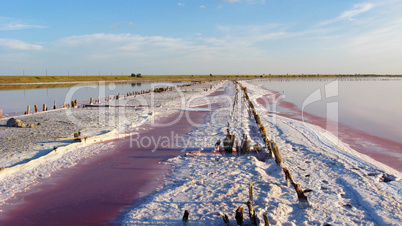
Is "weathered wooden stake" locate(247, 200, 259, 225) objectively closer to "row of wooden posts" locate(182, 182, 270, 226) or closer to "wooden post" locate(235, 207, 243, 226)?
"row of wooden posts" locate(182, 182, 270, 226)

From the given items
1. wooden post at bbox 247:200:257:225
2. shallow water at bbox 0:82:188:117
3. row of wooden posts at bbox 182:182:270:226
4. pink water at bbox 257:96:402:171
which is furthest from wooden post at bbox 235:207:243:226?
shallow water at bbox 0:82:188:117

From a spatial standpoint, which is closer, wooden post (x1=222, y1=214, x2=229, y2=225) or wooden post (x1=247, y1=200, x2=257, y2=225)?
wooden post (x1=247, y1=200, x2=257, y2=225)

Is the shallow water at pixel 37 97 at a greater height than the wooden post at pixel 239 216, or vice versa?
the shallow water at pixel 37 97

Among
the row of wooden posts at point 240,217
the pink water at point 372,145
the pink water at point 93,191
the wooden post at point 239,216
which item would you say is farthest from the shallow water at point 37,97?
the pink water at point 372,145

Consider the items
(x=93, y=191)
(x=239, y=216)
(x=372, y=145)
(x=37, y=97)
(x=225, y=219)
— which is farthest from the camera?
(x=37, y=97)

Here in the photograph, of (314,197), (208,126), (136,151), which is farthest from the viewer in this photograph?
(208,126)

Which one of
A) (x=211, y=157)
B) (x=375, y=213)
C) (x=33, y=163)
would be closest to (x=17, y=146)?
(x=33, y=163)

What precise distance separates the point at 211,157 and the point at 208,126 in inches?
164

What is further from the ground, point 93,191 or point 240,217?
point 240,217

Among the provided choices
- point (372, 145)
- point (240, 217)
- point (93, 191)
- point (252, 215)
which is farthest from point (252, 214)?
point (372, 145)

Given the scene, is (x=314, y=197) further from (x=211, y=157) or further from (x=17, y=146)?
(x=17, y=146)

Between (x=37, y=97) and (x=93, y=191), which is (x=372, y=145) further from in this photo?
(x=37, y=97)

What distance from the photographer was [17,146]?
7984 millimetres

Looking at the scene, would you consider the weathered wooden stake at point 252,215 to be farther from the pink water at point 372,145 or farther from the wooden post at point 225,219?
the pink water at point 372,145
